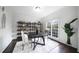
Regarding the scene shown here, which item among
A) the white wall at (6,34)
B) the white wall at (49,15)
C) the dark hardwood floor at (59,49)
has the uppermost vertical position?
the white wall at (49,15)

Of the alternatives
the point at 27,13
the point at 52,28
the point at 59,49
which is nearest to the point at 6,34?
the point at 27,13

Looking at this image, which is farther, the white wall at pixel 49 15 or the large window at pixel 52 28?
the large window at pixel 52 28

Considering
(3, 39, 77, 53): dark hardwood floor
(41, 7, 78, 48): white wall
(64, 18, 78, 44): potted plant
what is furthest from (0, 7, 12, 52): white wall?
(64, 18, 78, 44): potted plant

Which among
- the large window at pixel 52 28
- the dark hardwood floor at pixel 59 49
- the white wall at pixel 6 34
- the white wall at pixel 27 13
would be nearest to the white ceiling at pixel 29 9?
the white wall at pixel 27 13

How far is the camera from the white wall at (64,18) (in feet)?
5.61

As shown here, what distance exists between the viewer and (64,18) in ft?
5.72

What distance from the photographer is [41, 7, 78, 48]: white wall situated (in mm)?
1709

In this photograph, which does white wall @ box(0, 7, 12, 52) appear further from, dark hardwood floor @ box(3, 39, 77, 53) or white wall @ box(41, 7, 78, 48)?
white wall @ box(41, 7, 78, 48)

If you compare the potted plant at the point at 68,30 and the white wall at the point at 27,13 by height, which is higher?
the white wall at the point at 27,13

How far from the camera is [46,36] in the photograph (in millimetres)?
1845

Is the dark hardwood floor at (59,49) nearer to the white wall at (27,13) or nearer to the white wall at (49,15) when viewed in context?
the white wall at (49,15)

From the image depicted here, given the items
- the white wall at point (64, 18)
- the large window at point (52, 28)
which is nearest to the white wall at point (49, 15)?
the white wall at point (64, 18)

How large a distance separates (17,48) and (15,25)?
52 cm

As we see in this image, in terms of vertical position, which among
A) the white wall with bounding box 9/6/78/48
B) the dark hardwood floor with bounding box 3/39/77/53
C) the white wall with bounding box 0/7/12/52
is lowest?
the dark hardwood floor with bounding box 3/39/77/53
